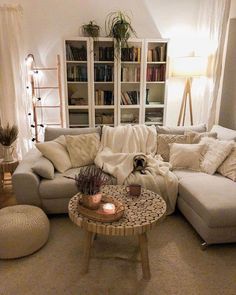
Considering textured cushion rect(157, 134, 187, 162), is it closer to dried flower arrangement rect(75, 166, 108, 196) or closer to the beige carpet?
the beige carpet

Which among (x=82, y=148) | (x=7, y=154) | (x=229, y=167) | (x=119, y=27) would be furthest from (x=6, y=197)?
(x=119, y=27)

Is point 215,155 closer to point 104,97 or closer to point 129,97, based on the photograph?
point 129,97

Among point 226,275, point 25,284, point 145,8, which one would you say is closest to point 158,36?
point 145,8

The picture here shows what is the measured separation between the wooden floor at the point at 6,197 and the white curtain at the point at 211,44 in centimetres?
289

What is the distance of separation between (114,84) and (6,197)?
2262 mm

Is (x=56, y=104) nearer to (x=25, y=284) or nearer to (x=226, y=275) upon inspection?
(x=25, y=284)

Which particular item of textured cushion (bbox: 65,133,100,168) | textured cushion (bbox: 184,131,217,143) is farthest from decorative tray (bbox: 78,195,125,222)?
textured cushion (bbox: 184,131,217,143)

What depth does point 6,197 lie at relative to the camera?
2.93 meters

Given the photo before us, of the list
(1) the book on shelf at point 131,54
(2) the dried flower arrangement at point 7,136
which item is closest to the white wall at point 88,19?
(1) the book on shelf at point 131,54

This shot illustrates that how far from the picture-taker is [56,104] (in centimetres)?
416

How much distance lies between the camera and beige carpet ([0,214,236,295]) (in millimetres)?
1661

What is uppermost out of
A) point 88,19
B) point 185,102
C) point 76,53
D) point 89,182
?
point 88,19

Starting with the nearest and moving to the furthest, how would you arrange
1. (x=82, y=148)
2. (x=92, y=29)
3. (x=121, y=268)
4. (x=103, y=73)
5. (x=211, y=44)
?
(x=121, y=268) → (x=82, y=148) → (x=211, y=44) → (x=92, y=29) → (x=103, y=73)

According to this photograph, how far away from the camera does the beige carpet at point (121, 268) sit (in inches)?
65.4
